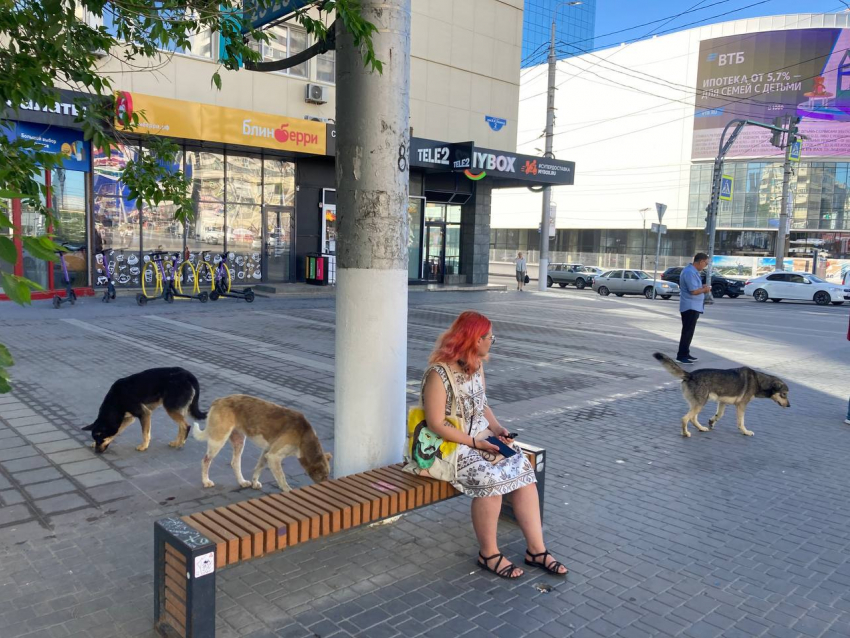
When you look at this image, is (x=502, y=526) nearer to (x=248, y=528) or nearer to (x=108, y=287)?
(x=248, y=528)

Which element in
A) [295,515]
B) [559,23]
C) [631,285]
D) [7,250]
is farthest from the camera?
[559,23]

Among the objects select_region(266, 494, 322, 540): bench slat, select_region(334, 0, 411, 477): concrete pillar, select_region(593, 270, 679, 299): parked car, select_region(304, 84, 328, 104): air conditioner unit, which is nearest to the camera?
select_region(266, 494, 322, 540): bench slat

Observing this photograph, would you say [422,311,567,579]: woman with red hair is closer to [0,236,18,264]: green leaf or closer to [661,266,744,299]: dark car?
[0,236,18,264]: green leaf

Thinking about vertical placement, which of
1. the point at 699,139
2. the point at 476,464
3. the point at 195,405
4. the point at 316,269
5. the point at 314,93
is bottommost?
the point at 195,405

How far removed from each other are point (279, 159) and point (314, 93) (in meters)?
2.29

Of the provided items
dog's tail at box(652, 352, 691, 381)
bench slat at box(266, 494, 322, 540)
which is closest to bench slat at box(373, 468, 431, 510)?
bench slat at box(266, 494, 322, 540)

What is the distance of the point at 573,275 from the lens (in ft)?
122

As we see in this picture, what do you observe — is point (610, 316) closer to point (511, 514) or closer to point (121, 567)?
point (511, 514)

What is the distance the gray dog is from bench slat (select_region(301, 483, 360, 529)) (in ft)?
14.7

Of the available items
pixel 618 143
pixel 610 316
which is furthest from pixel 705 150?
pixel 610 316

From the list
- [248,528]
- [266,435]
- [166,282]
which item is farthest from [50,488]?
[166,282]

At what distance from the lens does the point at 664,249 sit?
65.5m

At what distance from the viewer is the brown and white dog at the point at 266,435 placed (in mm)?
4875

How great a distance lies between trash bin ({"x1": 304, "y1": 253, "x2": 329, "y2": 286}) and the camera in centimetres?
2138
